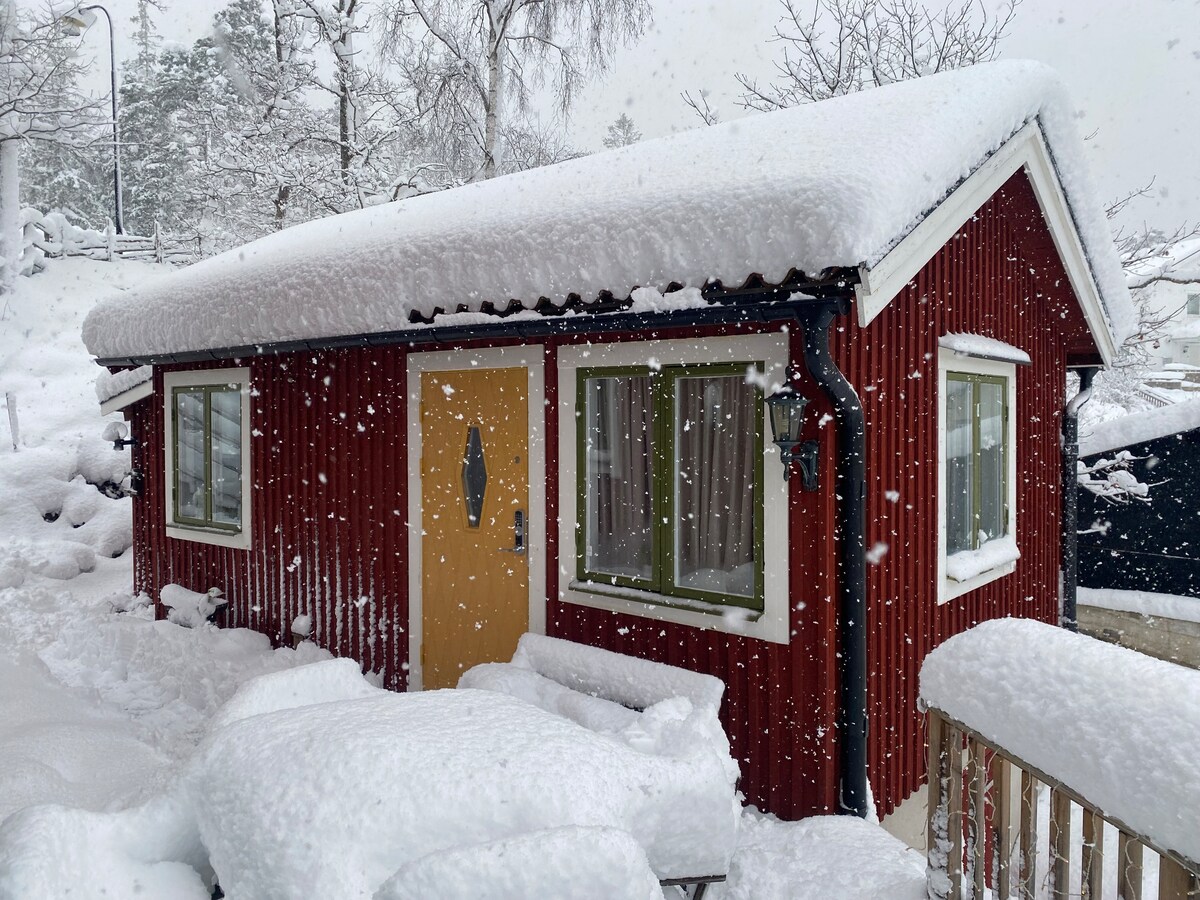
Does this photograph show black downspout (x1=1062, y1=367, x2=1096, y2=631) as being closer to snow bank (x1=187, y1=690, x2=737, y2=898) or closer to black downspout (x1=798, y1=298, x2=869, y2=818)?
black downspout (x1=798, y1=298, x2=869, y2=818)

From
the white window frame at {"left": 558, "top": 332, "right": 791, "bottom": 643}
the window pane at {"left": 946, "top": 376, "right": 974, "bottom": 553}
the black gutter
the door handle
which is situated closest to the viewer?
the black gutter

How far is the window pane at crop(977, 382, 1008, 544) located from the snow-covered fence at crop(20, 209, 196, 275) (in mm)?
24519

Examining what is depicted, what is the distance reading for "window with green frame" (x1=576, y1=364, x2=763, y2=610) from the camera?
14.2ft

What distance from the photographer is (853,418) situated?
13.0 feet

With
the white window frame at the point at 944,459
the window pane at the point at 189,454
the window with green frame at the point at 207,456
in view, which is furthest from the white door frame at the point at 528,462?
the window pane at the point at 189,454

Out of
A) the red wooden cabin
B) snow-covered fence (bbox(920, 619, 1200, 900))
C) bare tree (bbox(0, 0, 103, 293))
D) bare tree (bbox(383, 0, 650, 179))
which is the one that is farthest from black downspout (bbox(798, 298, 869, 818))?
bare tree (bbox(0, 0, 103, 293))

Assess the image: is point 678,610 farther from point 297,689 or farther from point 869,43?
point 869,43

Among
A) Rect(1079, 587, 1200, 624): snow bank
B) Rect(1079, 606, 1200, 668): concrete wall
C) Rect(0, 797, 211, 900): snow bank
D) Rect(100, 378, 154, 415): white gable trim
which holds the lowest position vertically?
Rect(1079, 606, 1200, 668): concrete wall

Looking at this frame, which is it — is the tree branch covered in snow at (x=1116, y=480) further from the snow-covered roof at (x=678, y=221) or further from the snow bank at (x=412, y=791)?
the snow bank at (x=412, y=791)

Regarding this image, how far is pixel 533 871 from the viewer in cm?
229

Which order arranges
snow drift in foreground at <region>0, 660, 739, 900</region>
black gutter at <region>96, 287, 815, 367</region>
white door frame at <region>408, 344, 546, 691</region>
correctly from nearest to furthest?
1. snow drift in foreground at <region>0, 660, 739, 900</region>
2. black gutter at <region>96, 287, 815, 367</region>
3. white door frame at <region>408, 344, 546, 691</region>

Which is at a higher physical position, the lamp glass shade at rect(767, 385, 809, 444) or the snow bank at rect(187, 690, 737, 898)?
the lamp glass shade at rect(767, 385, 809, 444)

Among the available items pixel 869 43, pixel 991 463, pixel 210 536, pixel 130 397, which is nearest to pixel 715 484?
pixel 991 463

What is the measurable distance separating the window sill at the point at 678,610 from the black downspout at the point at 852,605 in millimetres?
320
